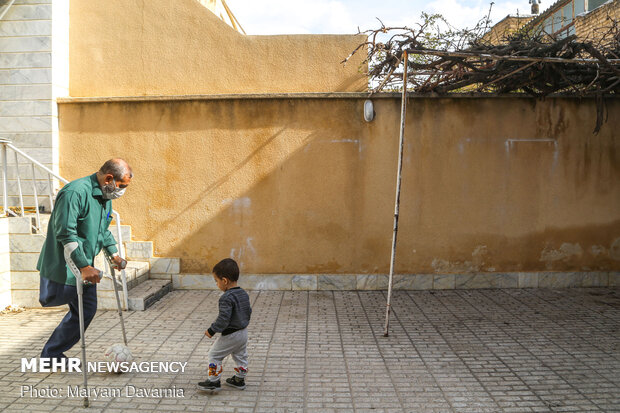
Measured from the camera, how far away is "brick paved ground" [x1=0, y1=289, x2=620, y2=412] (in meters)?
3.64

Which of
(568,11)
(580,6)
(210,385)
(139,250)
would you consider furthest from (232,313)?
(568,11)

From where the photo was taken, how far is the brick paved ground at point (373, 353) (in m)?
3.64

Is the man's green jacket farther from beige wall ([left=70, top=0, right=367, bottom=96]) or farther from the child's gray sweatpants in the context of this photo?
beige wall ([left=70, top=0, right=367, bottom=96])

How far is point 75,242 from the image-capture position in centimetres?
363

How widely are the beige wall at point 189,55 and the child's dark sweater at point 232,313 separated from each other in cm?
465

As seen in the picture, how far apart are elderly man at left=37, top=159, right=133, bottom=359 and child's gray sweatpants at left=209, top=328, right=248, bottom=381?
3.74ft

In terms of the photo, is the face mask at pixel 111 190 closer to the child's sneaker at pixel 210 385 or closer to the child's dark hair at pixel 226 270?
the child's dark hair at pixel 226 270

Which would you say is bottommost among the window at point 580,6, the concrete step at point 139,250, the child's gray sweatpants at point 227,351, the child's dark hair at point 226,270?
the child's gray sweatpants at point 227,351

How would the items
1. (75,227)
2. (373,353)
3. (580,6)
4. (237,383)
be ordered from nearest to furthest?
(75,227)
(237,383)
(373,353)
(580,6)

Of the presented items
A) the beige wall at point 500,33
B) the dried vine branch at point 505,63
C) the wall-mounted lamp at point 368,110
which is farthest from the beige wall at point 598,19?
the wall-mounted lamp at point 368,110

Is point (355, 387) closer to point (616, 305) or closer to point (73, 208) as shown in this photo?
point (73, 208)

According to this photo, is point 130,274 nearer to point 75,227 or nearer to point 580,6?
point 75,227

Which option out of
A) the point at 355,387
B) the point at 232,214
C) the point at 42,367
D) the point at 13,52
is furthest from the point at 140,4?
the point at 355,387

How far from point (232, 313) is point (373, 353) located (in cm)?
181
